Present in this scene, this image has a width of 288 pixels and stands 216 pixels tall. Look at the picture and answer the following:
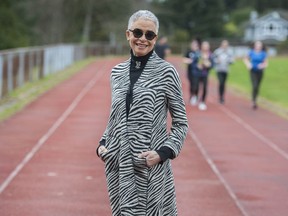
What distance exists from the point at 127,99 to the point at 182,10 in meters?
88.4

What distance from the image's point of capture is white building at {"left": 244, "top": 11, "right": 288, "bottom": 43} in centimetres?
11169

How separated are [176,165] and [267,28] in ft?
357

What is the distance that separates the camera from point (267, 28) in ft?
387

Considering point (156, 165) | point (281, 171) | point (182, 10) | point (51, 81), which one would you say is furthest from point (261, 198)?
point (182, 10)

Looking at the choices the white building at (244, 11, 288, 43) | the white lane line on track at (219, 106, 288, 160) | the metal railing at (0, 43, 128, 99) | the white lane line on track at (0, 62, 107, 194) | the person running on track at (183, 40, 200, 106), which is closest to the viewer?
the white lane line on track at (0, 62, 107, 194)

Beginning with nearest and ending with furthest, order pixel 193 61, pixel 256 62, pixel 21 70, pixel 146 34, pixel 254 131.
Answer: pixel 146 34 → pixel 254 131 → pixel 256 62 → pixel 193 61 → pixel 21 70

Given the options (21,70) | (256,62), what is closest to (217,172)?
(256,62)

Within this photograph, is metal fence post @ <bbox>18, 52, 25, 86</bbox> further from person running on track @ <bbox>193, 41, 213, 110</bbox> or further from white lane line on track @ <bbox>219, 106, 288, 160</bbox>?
white lane line on track @ <bbox>219, 106, 288, 160</bbox>

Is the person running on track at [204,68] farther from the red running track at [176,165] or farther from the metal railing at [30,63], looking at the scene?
the metal railing at [30,63]

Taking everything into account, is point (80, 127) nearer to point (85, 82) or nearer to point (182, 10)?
point (85, 82)

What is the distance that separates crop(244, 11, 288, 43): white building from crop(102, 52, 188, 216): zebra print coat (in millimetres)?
105119

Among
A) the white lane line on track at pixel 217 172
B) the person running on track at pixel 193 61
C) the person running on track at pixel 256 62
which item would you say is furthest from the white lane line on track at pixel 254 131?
the white lane line on track at pixel 217 172

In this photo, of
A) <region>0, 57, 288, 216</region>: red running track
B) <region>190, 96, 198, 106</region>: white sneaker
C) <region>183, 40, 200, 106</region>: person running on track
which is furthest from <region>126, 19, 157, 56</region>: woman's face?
<region>190, 96, 198, 106</region>: white sneaker

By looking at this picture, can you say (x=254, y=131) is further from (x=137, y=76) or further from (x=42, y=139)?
(x=137, y=76)
